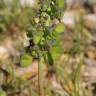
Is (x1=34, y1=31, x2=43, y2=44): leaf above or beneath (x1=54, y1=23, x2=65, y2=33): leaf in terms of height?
beneath

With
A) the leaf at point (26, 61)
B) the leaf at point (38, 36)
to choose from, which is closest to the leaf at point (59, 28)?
the leaf at point (38, 36)

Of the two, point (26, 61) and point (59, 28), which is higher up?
point (59, 28)

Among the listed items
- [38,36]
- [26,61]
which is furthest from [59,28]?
[26,61]

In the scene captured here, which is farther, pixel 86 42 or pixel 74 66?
pixel 86 42

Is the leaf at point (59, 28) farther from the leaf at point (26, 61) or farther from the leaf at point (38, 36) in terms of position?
the leaf at point (26, 61)

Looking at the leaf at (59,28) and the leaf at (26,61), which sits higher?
the leaf at (59,28)

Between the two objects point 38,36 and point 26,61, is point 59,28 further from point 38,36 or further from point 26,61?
point 26,61

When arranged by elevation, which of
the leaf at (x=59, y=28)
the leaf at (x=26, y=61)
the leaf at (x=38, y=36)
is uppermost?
the leaf at (x=59, y=28)

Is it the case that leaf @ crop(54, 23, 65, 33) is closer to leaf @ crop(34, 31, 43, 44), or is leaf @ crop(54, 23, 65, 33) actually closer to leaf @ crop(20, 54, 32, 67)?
leaf @ crop(34, 31, 43, 44)

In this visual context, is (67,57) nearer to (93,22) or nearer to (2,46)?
(2,46)

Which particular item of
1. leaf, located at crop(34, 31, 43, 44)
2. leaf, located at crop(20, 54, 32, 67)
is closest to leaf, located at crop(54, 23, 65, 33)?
leaf, located at crop(34, 31, 43, 44)

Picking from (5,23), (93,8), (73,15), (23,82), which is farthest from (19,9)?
(23,82)
